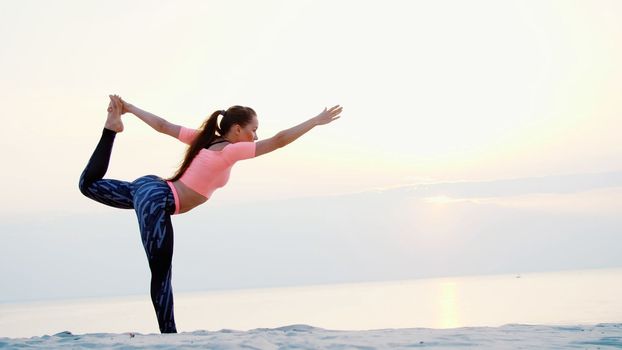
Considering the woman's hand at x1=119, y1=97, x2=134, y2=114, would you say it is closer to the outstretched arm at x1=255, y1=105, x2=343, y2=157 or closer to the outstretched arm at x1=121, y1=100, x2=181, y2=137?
the outstretched arm at x1=121, y1=100, x2=181, y2=137

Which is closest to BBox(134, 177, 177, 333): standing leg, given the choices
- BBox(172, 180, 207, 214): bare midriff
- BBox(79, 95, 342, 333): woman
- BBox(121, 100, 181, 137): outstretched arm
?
BBox(79, 95, 342, 333): woman

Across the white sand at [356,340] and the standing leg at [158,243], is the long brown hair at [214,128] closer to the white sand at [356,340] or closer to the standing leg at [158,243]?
the standing leg at [158,243]

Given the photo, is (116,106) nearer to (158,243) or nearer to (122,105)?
(122,105)

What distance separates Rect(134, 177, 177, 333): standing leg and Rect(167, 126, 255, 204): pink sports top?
236 millimetres

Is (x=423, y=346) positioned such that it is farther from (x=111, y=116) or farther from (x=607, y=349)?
(x=111, y=116)

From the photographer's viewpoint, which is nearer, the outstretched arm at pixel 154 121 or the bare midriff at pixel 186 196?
the bare midriff at pixel 186 196

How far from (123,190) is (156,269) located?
0.69 m

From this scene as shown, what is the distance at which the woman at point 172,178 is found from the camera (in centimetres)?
535

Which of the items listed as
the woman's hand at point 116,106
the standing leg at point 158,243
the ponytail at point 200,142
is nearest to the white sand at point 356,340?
the standing leg at point 158,243

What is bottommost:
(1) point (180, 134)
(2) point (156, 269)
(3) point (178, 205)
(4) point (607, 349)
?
(4) point (607, 349)

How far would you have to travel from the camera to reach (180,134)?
5797 mm

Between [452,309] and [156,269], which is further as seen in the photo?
[452,309]

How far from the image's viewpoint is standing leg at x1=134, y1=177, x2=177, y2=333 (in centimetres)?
541

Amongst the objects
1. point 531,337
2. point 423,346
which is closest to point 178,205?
point 423,346
